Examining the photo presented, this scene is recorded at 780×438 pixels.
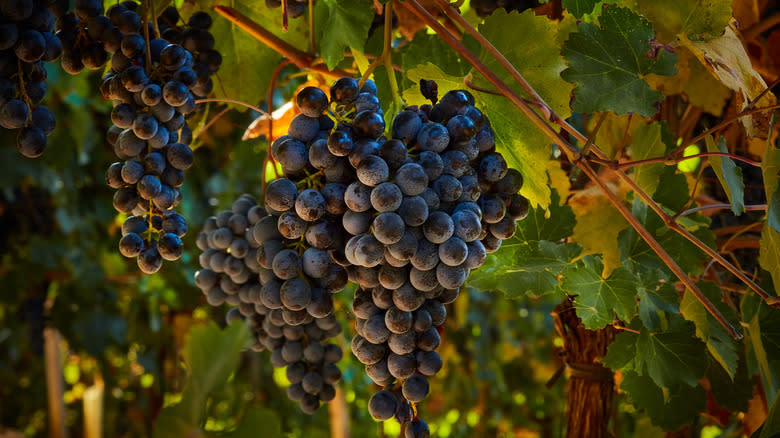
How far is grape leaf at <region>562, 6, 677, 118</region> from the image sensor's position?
756mm

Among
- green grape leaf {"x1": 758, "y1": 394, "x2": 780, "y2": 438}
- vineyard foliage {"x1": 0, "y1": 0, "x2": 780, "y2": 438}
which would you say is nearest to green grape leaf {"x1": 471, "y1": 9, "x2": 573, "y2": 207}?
vineyard foliage {"x1": 0, "y1": 0, "x2": 780, "y2": 438}

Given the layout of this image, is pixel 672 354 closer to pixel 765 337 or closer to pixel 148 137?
pixel 765 337

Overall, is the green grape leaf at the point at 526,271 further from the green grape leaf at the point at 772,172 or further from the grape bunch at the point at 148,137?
the grape bunch at the point at 148,137

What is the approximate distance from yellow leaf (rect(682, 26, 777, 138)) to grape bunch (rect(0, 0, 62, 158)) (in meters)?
0.80

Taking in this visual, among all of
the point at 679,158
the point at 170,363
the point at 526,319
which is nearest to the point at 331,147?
the point at 679,158

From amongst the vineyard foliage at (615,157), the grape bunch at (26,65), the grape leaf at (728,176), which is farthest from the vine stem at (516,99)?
the grape bunch at (26,65)

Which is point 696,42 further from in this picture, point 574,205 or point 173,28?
point 173,28

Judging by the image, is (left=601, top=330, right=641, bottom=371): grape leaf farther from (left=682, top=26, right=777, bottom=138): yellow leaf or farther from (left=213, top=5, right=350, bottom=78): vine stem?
(left=213, top=5, right=350, bottom=78): vine stem

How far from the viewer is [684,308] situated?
85cm

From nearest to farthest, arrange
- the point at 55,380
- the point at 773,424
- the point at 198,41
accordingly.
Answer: the point at 773,424, the point at 198,41, the point at 55,380

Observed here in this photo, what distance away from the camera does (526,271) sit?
0.83 m

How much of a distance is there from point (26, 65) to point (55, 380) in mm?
3268

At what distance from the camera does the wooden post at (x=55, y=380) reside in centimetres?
341

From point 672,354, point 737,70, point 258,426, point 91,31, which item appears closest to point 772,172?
point 737,70
